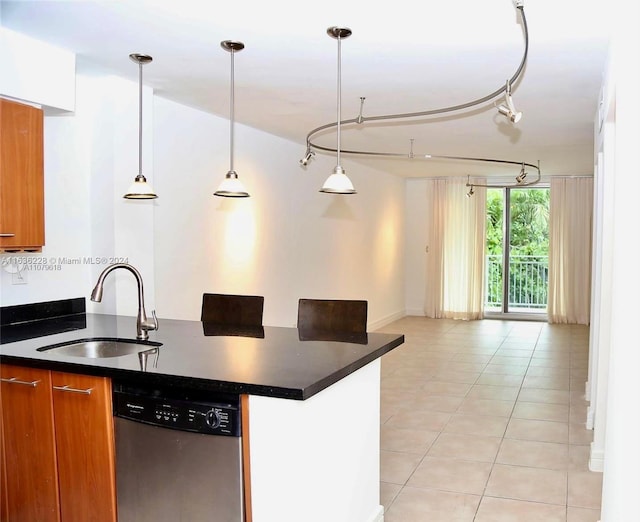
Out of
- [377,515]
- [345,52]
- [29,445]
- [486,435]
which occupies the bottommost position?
[486,435]

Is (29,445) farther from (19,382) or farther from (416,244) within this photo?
(416,244)

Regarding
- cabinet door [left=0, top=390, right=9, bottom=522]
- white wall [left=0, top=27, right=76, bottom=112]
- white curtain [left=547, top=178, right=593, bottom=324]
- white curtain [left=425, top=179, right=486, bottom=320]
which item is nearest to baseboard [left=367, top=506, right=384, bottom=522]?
cabinet door [left=0, top=390, right=9, bottom=522]

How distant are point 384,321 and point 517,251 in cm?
265

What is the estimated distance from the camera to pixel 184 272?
456 centimetres

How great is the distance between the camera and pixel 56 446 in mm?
2424

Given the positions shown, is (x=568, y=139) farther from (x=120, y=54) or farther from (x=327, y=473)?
(x=327, y=473)

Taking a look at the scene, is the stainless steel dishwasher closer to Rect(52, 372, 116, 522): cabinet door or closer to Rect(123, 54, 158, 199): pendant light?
Rect(52, 372, 116, 522): cabinet door

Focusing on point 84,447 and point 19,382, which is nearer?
point 84,447

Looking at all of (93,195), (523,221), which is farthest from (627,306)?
(523,221)

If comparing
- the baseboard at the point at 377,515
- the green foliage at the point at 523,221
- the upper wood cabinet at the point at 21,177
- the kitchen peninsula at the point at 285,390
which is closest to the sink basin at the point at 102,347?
the kitchen peninsula at the point at 285,390

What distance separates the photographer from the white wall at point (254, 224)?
4.44m

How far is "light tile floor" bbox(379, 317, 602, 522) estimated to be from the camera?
3.14 metres

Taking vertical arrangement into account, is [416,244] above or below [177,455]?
above

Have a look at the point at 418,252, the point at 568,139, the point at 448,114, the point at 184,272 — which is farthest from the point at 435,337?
the point at 184,272
